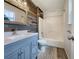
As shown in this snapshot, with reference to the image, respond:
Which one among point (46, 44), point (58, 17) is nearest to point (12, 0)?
point (46, 44)

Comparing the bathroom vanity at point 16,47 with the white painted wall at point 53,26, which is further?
the white painted wall at point 53,26

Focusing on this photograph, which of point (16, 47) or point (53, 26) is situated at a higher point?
point (53, 26)

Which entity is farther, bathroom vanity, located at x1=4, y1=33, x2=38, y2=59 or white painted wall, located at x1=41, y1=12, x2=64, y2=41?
white painted wall, located at x1=41, y1=12, x2=64, y2=41

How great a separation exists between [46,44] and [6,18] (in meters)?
3.47

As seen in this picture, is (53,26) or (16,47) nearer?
(16,47)

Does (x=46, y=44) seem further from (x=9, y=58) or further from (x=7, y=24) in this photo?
(x=9, y=58)
